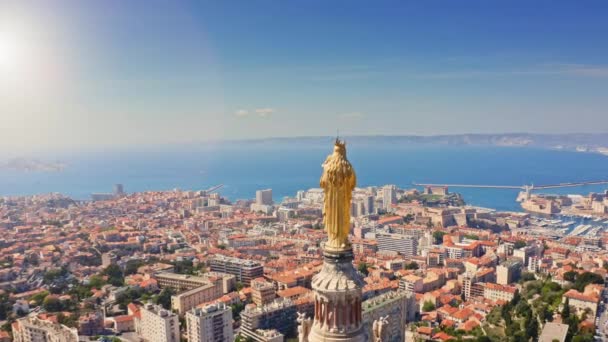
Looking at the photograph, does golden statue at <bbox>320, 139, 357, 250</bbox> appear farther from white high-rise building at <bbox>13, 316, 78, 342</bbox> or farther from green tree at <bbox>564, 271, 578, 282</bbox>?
green tree at <bbox>564, 271, 578, 282</bbox>

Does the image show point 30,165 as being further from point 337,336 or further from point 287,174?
point 337,336

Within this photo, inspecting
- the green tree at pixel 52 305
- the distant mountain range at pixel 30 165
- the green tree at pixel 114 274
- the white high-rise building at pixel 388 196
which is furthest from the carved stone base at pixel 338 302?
the distant mountain range at pixel 30 165

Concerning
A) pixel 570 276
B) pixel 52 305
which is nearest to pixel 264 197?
pixel 52 305

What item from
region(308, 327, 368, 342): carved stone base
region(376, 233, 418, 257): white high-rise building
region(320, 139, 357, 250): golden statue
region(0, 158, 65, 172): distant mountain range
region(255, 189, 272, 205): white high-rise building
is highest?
region(320, 139, 357, 250): golden statue

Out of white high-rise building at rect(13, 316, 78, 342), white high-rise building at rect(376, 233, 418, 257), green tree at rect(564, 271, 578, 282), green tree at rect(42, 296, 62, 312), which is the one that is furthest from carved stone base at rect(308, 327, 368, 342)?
white high-rise building at rect(376, 233, 418, 257)

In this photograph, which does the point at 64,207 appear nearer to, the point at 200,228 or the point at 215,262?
the point at 200,228

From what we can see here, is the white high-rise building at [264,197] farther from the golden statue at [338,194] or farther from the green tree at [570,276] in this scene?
the golden statue at [338,194]

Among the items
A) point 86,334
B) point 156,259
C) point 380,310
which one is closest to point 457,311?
point 380,310
